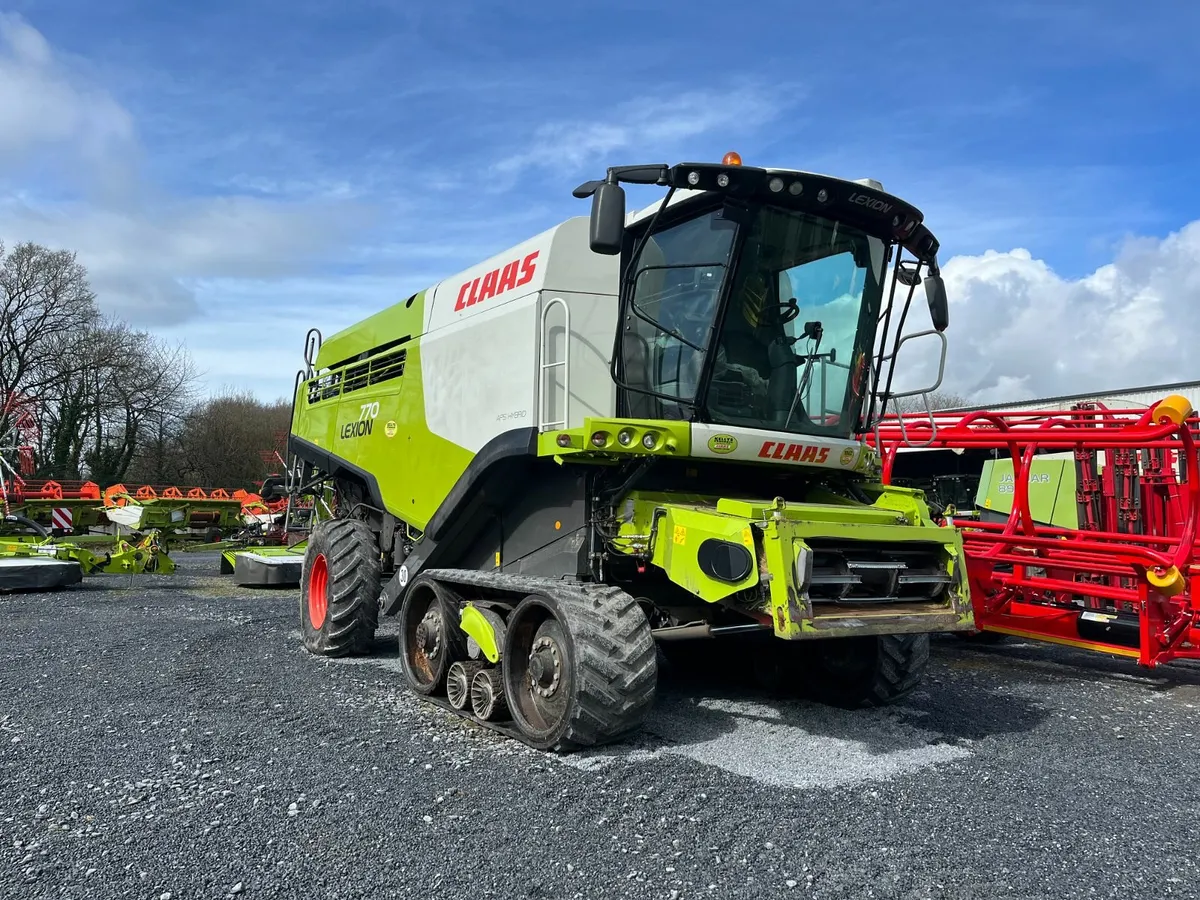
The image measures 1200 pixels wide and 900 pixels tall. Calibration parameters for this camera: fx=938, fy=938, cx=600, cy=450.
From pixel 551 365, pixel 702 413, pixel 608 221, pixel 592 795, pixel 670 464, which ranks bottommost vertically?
pixel 592 795

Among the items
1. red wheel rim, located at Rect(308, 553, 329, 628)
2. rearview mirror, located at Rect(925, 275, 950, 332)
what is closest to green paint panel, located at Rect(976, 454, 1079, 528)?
rearview mirror, located at Rect(925, 275, 950, 332)

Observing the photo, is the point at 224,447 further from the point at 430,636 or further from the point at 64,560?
the point at 430,636

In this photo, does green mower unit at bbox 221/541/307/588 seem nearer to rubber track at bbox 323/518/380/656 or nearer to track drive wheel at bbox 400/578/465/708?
rubber track at bbox 323/518/380/656

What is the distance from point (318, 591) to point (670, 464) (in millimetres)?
3817

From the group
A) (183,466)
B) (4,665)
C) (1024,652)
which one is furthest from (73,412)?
(1024,652)

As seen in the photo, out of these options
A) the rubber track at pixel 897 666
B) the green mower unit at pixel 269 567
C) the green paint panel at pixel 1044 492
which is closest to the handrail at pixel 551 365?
the rubber track at pixel 897 666

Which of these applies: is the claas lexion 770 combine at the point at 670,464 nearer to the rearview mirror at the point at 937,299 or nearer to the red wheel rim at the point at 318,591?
the rearview mirror at the point at 937,299

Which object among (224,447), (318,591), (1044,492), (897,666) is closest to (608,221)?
(897,666)

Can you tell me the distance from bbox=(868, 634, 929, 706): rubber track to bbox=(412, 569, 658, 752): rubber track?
164 centimetres

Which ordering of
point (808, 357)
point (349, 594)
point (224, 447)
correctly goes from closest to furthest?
1. point (808, 357)
2. point (349, 594)
3. point (224, 447)

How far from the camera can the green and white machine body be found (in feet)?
14.6

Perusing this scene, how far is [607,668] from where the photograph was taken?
13.9 feet

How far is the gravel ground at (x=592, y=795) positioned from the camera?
3078 millimetres

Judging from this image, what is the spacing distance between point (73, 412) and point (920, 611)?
35986mm
